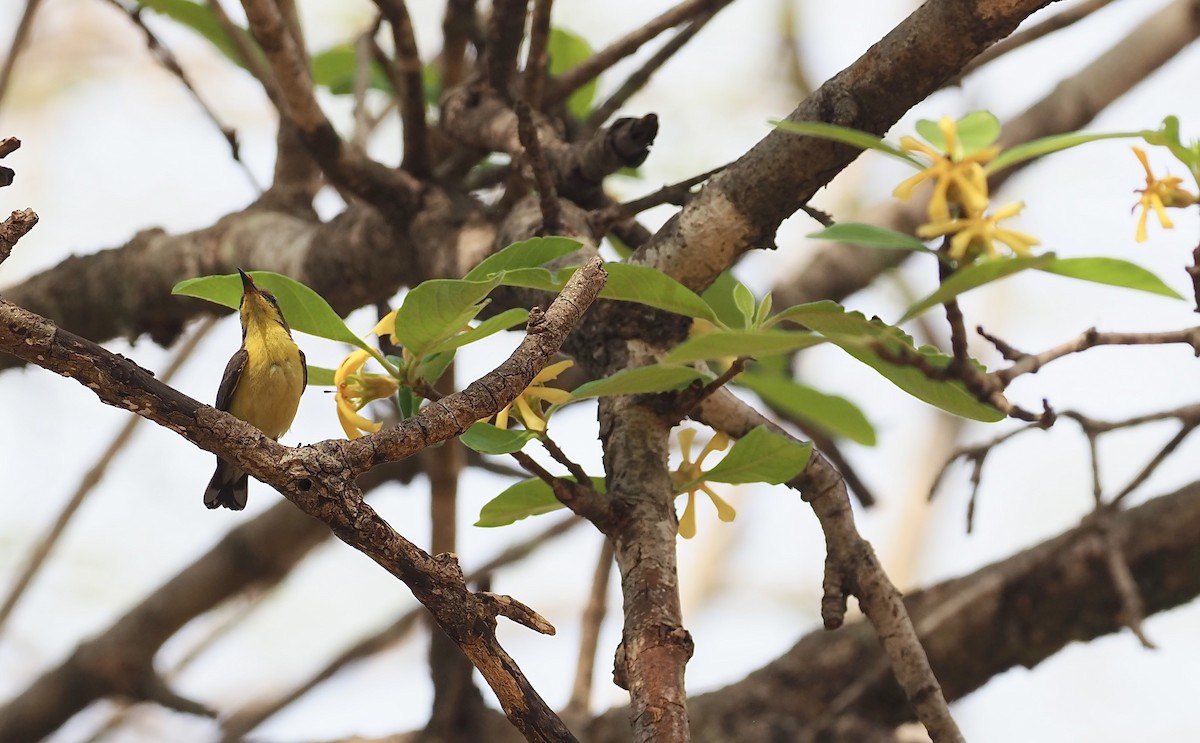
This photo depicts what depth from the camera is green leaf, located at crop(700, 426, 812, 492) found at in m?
1.12

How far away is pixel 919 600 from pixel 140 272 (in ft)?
5.40

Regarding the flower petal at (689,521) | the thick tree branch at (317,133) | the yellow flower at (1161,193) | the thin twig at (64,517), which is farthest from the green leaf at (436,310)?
the thin twig at (64,517)

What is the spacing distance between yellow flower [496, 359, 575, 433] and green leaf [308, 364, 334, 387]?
207 mm

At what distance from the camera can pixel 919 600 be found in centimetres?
219

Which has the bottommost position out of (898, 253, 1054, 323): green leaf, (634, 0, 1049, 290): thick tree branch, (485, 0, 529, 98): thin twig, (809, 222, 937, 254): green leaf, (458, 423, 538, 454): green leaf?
(898, 253, 1054, 323): green leaf

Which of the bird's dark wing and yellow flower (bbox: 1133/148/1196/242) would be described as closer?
yellow flower (bbox: 1133/148/1196/242)

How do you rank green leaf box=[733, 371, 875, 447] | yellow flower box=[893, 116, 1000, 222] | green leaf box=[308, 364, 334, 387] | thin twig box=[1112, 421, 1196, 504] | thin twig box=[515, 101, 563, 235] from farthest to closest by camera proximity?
1. thin twig box=[1112, 421, 1196, 504]
2. green leaf box=[733, 371, 875, 447]
3. thin twig box=[515, 101, 563, 235]
4. green leaf box=[308, 364, 334, 387]
5. yellow flower box=[893, 116, 1000, 222]

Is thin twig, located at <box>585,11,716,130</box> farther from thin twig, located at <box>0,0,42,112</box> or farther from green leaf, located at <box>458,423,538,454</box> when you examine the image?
thin twig, located at <box>0,0,42,112</box>

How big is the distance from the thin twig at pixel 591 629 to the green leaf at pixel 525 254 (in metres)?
1.43

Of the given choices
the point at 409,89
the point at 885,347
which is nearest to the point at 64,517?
the point at 409,89

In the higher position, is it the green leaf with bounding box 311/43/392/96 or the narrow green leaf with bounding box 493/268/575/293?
the green leaf with bounding box 311/43/392/96

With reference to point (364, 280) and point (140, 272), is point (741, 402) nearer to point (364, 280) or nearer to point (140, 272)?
point (364, 280)

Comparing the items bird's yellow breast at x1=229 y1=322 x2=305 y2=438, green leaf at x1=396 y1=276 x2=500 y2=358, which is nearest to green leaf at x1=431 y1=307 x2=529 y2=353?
green leaf at x1=396 y1=276 x2=500 y2=358

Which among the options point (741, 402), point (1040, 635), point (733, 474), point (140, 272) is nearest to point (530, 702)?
point (733, 474)
